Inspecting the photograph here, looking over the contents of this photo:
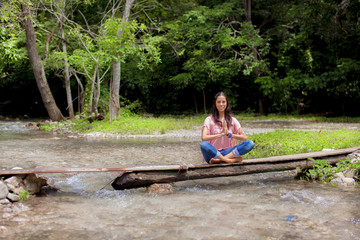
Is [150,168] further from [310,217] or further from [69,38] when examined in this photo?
[69,38]

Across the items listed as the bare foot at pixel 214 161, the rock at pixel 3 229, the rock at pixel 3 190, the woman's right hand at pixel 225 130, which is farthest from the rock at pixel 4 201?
the woman's right hand at pixel 225 130

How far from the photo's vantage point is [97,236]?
3.81 metres

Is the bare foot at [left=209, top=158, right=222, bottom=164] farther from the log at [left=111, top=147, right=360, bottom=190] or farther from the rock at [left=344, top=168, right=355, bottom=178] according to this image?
the rock at [left=344, top=168, right=355, bottom=178]

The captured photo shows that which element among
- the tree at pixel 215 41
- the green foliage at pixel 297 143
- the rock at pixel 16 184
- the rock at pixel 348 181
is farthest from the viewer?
the tree at pixel 215 41

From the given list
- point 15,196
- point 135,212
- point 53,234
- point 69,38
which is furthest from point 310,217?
point 69,38

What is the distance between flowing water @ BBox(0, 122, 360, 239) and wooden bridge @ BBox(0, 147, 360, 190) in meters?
0.24

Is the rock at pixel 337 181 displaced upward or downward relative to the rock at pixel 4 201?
downward

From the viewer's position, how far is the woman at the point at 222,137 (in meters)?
5.47

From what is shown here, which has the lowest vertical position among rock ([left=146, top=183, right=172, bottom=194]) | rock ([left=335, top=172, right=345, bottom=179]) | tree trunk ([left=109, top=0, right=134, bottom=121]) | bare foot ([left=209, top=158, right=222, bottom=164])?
rock ([left=335, top=172, right=345, bottom=179])

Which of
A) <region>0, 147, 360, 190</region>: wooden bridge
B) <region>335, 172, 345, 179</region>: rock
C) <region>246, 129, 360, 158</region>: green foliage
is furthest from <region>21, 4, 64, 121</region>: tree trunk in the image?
<region>335, 172, 345, 179</region>: rock

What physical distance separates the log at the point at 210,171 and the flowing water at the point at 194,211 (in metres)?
0.21

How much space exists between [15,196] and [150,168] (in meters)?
1.78

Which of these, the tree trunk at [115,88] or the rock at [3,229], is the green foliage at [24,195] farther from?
the tree trunk at [115,88]

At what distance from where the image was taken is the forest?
15445 millimetres
